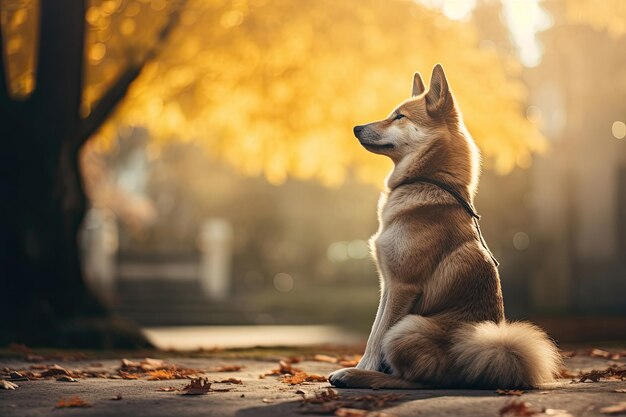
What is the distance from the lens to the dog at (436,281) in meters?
5.53

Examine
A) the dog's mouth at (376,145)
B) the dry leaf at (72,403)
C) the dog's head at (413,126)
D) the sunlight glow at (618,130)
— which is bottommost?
the dry leaf at (72,403)

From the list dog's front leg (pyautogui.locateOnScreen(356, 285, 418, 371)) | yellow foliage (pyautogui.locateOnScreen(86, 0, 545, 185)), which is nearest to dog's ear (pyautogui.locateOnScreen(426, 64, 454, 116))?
dog's front leg (pyautogui.locateOnScreen(356, 285, 418, 371))

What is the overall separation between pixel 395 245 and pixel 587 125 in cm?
2157

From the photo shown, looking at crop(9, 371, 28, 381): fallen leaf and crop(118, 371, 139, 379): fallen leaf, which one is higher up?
crop(9, 371, 28, 381): fallen leaf

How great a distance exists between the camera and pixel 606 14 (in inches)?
472

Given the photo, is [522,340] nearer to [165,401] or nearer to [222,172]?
[165,401]

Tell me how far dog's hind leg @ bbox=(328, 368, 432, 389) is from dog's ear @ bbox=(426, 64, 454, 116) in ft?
5.77

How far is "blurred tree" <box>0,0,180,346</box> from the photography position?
1062cm

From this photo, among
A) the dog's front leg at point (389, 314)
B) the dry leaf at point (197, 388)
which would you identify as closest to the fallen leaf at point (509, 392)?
the dog's front leg at point (389, 314)

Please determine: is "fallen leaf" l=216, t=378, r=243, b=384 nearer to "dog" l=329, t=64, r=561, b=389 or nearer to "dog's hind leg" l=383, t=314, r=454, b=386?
"dog" l=329, t=64, r=561, b=389

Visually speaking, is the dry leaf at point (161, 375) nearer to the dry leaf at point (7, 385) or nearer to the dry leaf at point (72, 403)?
the dry leaf at point (7, 385)

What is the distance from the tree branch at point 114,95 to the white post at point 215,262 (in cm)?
1395

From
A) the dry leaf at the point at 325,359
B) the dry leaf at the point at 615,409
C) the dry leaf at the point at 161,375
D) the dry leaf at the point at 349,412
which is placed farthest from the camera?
the dry leaf at the point at 325,359

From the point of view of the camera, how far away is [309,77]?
12609 millimetres
